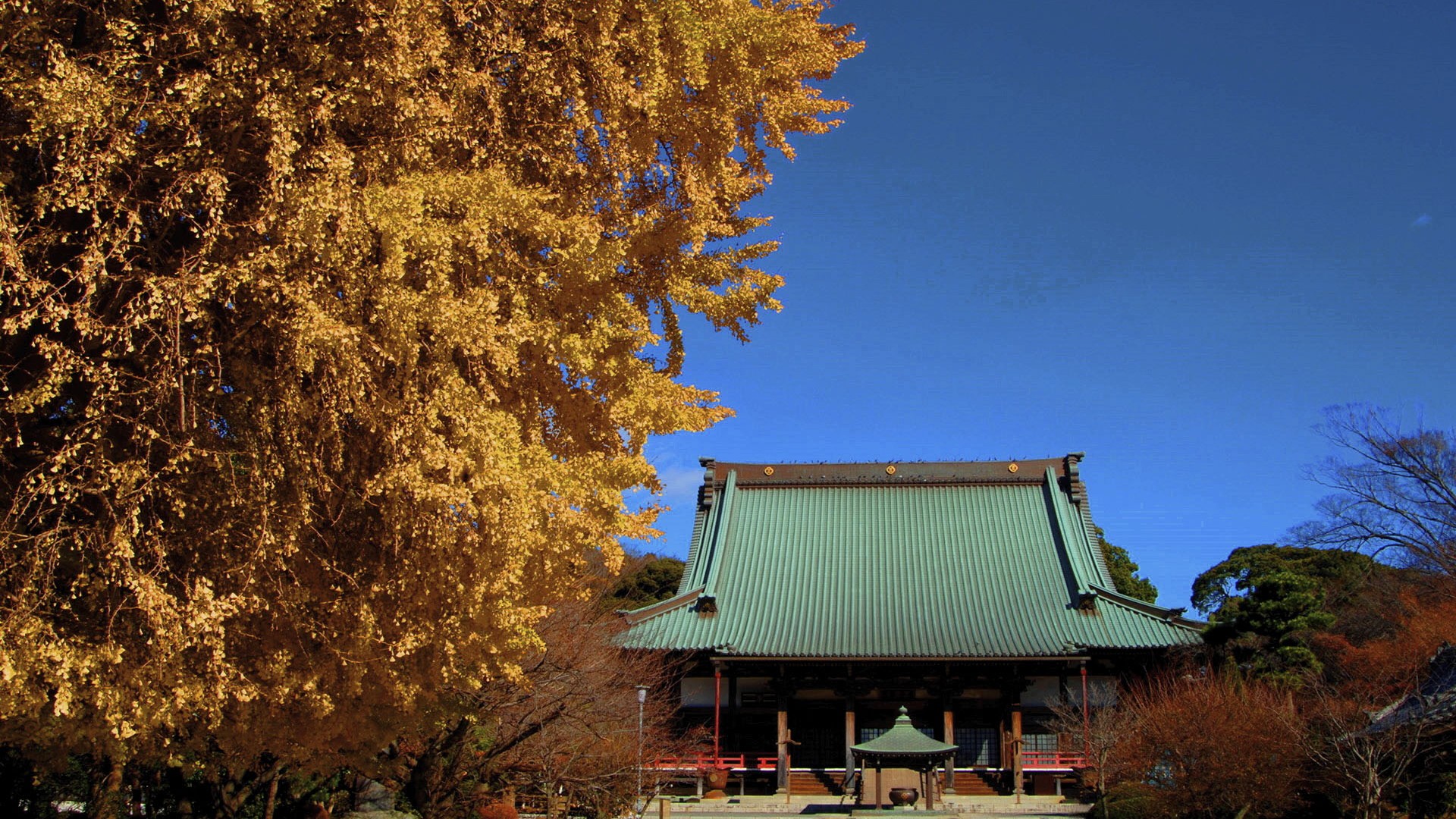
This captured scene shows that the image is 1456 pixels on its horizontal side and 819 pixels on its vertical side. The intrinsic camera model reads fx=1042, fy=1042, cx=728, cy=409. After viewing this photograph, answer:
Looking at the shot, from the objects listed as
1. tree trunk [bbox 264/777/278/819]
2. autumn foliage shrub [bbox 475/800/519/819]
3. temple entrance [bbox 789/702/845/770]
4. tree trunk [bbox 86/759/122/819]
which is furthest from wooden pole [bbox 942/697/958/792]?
tree trunk [bbox 86/759/122/819]

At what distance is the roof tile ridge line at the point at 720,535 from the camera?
90.8ft

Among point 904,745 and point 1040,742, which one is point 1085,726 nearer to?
point 1040,742

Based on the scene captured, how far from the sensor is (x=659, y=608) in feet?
85.3

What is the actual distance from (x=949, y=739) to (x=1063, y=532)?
7.68 metres

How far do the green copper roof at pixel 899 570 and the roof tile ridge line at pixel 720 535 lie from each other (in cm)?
5

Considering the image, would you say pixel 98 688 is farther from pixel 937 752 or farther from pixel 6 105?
pixel 937 752

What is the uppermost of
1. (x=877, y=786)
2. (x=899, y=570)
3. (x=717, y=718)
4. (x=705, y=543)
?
(x=705, y=543)

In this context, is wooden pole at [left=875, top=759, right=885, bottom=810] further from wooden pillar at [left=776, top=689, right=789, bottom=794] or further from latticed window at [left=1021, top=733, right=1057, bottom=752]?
latticed window at [left=1021, top=733, right=1057, bottom=752]

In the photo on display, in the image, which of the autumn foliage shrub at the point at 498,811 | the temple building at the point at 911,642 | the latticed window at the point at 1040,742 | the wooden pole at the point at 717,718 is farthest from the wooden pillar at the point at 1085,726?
the autumn foliage shrub at the point at 498,811

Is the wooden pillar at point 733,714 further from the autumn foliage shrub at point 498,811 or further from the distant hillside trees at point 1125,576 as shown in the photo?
the distant hillside trees at point 1125,576

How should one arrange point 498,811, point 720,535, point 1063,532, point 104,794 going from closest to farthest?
point 104,794 < point 498,811 < point 1063,532 < point 720,535

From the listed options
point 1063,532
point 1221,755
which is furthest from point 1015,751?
point 1221,755

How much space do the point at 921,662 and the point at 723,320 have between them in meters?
18.5

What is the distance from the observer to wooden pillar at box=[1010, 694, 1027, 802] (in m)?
22.6
